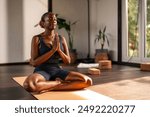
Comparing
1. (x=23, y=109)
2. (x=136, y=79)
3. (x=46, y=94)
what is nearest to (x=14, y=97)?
(x=46, y=94)

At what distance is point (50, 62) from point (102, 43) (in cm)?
406

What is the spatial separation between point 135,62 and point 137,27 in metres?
0.76

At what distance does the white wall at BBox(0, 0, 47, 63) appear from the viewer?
641 cm

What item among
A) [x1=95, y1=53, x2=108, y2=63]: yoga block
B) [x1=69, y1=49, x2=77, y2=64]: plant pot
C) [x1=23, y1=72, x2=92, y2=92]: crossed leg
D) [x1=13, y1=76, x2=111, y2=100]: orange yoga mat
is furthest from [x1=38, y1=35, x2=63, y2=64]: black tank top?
[x1=69, y1=49, x2=77, y2=64]: plant pot

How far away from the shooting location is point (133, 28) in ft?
19.8

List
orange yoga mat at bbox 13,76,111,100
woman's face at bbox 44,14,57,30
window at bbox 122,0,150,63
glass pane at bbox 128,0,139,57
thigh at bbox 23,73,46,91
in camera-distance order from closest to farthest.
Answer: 1. orange yoga mat at bbox 13,76,111,100
2. thigh at bbox 23,73,46,91
3. woman's face at bbox 44,14,57,30
4. window at bbox 122,0,150,63
5. glass pane at bbox 128,0,139,57

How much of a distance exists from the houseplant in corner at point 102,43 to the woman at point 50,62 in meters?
3.45

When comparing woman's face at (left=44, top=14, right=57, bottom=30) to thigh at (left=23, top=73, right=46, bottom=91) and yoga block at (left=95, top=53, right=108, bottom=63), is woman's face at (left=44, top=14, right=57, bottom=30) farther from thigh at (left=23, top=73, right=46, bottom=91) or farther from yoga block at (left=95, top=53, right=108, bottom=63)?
yoga block at (left=95, top=53, right=108, bottom=63)

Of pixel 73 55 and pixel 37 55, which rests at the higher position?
pixel 37 55

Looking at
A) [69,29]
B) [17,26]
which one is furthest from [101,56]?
[17,26]

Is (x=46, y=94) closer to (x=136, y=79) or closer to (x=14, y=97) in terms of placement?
(x=14, y=97)

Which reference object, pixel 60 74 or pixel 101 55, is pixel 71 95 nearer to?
pixel 60 74

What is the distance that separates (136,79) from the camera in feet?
12.8

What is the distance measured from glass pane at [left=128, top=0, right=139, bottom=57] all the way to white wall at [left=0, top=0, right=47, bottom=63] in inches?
83.0
